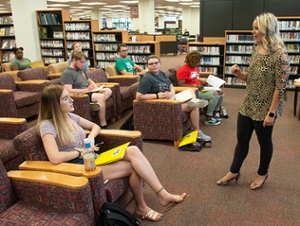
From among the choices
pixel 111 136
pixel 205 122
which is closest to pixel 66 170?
pixel 111 136

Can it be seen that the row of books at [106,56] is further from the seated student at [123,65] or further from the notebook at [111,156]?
the notebook at [111,156]

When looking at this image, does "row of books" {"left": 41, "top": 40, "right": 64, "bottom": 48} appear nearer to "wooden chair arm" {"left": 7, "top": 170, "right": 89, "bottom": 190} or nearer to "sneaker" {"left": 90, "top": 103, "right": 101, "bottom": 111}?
"sneaker" {"left": 90, "top": 103, "right": 101, "bottom": 111}

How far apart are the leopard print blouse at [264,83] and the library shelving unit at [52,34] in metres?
7.19

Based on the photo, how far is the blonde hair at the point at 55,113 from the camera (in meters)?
2.09

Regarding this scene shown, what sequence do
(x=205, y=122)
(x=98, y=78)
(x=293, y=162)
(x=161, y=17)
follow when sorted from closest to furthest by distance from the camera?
(x=293, y=162) → (x=205, y=122) → (x=98, y=78) → (x=161, y=17)

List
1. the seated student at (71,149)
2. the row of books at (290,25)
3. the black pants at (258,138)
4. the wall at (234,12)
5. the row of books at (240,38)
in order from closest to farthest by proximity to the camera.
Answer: the seated student at (71,149), the black pants at (258,138), the row of books at (290,25), the row of books at (240,38), the wall at (234,12)

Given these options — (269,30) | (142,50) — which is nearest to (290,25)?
(142,50)

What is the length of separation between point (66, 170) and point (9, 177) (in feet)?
1.16

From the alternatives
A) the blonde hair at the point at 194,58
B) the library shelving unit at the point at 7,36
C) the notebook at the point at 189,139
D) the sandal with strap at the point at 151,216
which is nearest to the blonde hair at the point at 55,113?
the sandal with strap at the point at 151,216

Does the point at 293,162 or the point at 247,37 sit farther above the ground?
the point at 247,37

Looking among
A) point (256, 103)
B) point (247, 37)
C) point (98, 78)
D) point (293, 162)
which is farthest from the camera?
point (247, 37)

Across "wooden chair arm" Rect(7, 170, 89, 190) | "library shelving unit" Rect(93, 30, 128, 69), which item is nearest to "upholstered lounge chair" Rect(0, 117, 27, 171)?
"wooden chair arm" Rect(7, 170, 89, 190)

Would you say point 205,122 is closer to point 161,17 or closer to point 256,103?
point 256,103

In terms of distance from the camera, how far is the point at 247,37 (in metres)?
6.99
